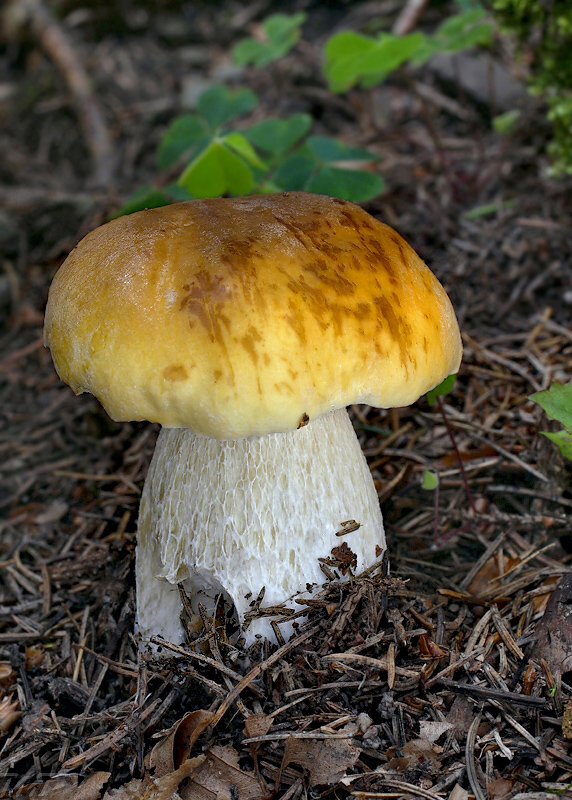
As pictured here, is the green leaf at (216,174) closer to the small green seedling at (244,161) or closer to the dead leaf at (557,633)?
the small green seedling at (244,161)

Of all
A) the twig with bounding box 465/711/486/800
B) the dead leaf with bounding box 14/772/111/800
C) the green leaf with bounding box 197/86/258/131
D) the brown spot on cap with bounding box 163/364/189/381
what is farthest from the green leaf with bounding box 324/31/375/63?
the dead leaf with bounding box 14/772/111/800

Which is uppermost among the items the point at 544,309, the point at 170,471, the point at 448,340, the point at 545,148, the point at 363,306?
the point at 363,306

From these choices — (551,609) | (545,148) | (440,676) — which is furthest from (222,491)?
(545,148)

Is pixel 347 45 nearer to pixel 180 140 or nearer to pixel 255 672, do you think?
pixel 180 140

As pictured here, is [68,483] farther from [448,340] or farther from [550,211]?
[550,211]

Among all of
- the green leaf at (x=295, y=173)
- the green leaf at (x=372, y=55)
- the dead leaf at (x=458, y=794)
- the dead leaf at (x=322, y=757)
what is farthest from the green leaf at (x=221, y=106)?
the dead leaf at (x=458, y=794)

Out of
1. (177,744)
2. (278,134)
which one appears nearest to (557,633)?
(177,744)

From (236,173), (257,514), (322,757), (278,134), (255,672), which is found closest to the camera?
(322,757)
